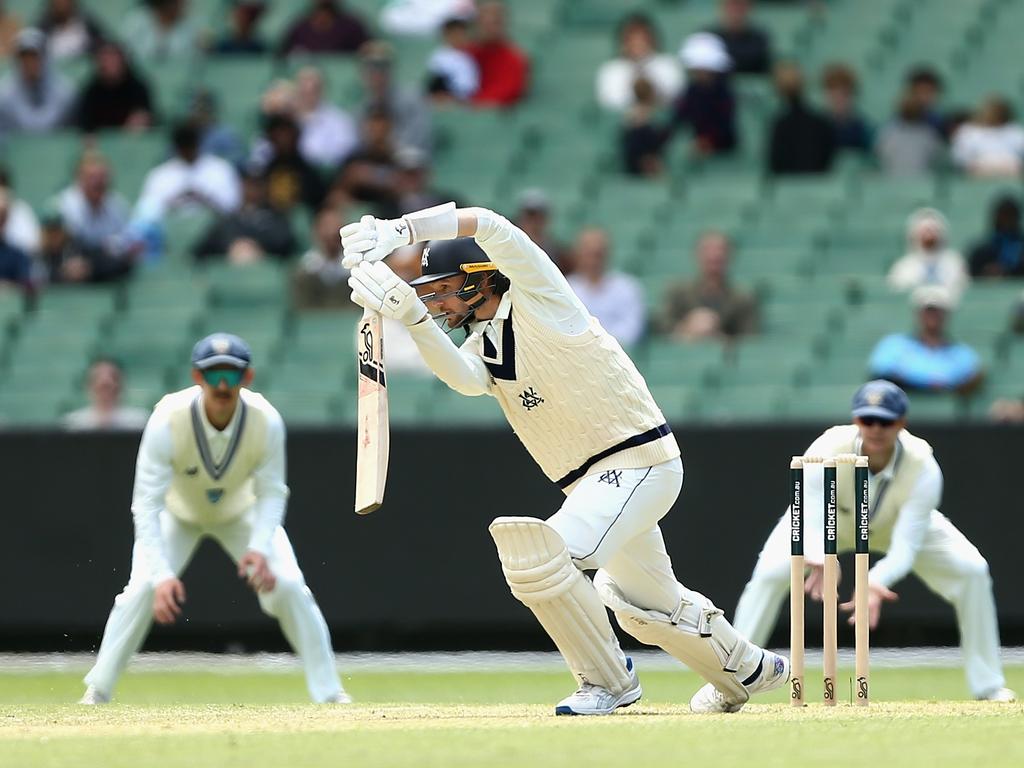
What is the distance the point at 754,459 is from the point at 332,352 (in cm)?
297

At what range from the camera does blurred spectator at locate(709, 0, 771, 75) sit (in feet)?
47.4

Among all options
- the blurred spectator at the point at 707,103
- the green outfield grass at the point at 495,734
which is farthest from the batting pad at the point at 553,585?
the blurred spectator at the point at 707,103

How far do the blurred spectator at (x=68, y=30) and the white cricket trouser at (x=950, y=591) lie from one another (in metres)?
8.75

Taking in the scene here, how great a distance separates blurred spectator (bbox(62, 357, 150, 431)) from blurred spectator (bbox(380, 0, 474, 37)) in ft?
15.4

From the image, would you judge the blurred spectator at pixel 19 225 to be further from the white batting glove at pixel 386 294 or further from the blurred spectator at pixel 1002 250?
the white batting glove at pixel 386 294

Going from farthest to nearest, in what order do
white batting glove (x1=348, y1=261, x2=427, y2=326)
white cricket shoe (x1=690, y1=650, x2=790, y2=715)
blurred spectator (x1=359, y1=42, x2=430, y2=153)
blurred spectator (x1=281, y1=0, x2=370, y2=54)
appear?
blurred spectator (x1=281, y1=0, x2=370, y2=54) < blurred spectator (x1=359, y1=42, x2=430, y2=153) < white cricket shoe (x1=690, y1=650, x2=790, y2=715) < white batting glove (x1=348, y1=261, x2=427, y2=326)

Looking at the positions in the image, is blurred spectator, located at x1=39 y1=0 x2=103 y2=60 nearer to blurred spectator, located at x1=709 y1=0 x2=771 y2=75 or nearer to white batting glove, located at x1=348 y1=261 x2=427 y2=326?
blurred spectator, located at x1=709 y1=0 x2=771 y2=75

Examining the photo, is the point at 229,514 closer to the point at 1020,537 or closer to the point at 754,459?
the point at 754,459

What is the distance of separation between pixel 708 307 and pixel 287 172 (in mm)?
3206

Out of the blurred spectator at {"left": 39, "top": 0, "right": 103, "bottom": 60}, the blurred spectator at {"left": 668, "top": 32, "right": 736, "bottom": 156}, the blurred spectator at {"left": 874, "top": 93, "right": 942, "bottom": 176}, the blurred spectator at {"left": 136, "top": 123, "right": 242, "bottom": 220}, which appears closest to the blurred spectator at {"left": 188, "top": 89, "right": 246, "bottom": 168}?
the blurred spectator at {"left": 136, "top": 123, "right": 242, "bottom": 220}

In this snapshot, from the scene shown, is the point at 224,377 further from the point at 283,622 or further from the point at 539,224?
the point at 539,224

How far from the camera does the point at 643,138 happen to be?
45.3 ft

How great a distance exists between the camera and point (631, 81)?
559 inches

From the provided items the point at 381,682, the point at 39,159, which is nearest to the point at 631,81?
the point at 39,159
